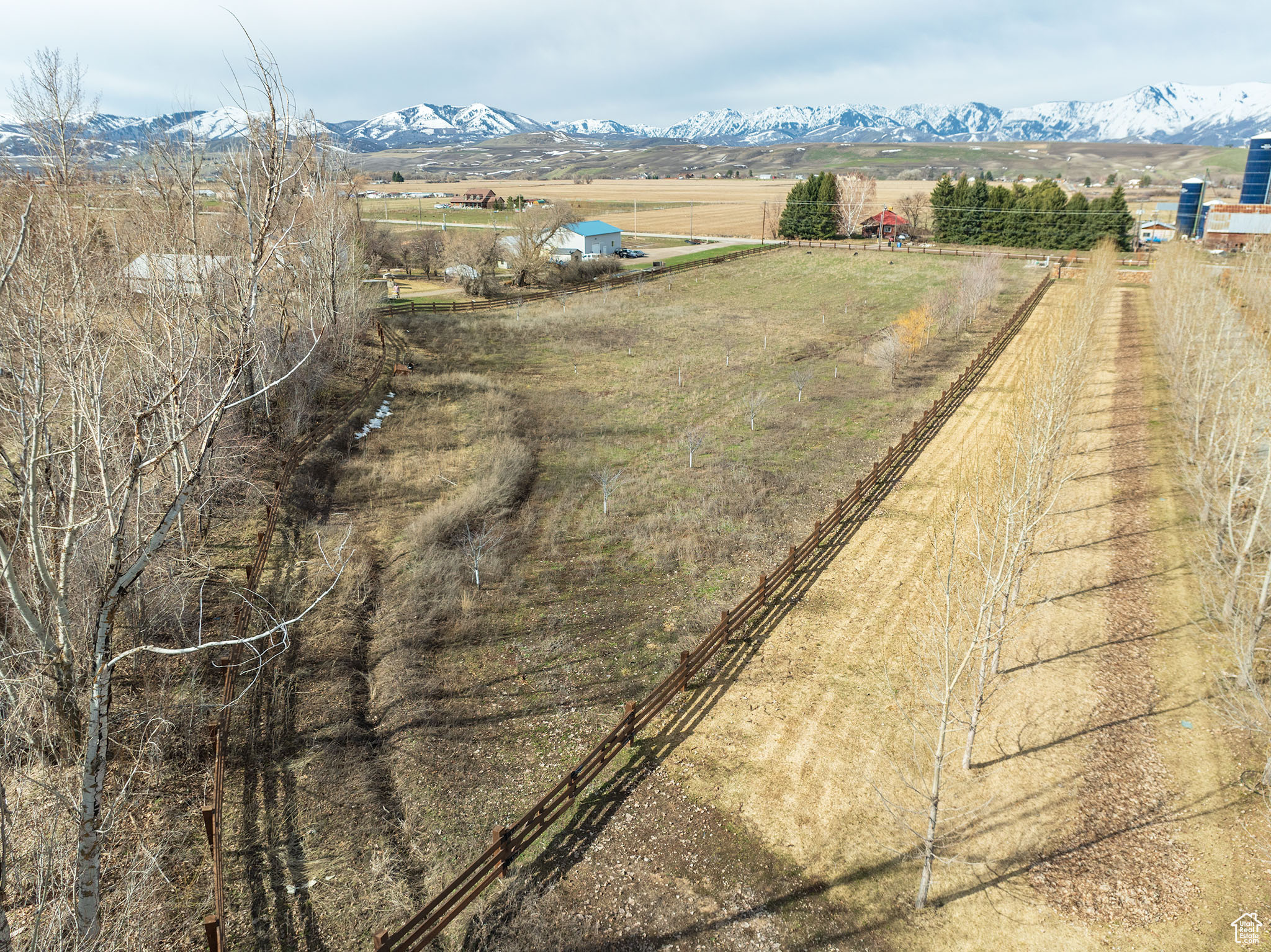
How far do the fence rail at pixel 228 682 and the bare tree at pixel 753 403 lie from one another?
61.1ft

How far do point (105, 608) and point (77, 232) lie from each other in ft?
50.9

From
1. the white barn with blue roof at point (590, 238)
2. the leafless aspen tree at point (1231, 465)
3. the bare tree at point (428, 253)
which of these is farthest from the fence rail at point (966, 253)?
the bare tree at point (428, 253)

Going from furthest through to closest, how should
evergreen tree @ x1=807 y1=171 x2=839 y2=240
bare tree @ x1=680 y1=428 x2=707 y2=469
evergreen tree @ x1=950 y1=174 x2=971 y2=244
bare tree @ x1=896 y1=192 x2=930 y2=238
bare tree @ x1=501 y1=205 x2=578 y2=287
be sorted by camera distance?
bare tree @ x1=896 y1=192 x2=930 y2=238 < evergreen tree @ x1=807 y1=171 x2=839 y2=240 < evergreen tree @ x1=950 y1=174 x2=971 y2=244 < bare tree @ x1=501 y1=205 x2=578 y2=287 < bare tree @ x1=680 y1=428 x2=707 y2=469

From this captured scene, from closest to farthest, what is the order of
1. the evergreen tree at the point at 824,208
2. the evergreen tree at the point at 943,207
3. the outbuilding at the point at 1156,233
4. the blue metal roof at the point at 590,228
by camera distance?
the blue metal roof at the point at 590,228 < the evergreen tree at the point at 943,207 < the outbuilding at the point at 1156,233 < the evergreen tree at the point at 824,208

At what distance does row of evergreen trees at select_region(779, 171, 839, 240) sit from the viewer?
89000 mm

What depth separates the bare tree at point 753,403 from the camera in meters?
31.5

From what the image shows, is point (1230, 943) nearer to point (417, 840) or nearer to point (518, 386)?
point (417, 840)

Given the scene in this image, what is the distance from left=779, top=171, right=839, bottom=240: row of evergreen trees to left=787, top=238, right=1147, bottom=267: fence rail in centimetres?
483

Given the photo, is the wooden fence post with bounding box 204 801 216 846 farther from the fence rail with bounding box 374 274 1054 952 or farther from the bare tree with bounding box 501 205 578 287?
the bare tree with bounding box 501 205 578 287

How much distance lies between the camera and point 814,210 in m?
89.4

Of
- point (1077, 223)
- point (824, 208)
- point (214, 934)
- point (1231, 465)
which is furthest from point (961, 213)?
point (214, 934)

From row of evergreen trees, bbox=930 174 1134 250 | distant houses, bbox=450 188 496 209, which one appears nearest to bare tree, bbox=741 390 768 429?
row of evergreen trees, bbox=930 174 1134 250

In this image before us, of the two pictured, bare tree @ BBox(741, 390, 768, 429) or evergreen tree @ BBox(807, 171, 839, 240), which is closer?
bare tree @ BBox(741, 390, 768, 429)

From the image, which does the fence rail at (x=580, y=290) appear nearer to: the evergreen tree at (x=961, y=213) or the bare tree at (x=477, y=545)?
the evergreen tree at (x=961, y=213)
